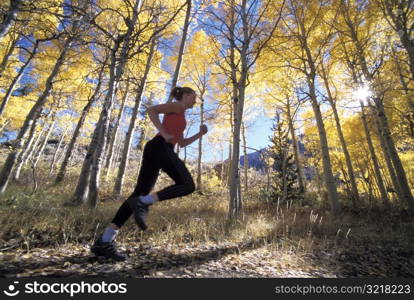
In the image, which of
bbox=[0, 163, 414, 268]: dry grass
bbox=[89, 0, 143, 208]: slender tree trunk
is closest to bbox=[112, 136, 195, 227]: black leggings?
bbox=[0, 163, 414, 268]: dry grass

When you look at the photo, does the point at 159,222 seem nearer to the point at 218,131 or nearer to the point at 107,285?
the point at 107,285

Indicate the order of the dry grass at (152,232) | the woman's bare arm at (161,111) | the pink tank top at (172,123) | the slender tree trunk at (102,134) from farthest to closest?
the slender tree trunk at (102,134) → the dry grass at (152,232) → the pink tank top at (172,123) → the woman's bare arm at (161,111)

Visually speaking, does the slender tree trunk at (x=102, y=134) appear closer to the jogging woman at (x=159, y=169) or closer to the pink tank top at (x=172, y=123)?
the jogging woman at (x=159, y=169)

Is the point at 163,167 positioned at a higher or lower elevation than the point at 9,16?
lower

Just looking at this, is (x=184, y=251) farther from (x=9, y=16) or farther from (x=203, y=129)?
(x=9, y=16)

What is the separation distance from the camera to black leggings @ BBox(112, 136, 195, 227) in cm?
196

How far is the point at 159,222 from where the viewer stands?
379 centimetres

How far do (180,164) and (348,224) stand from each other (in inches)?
224

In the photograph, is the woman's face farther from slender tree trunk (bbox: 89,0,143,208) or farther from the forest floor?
slender tree trunk (bbox: 89,0,143,208)

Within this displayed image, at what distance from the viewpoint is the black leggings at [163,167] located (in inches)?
77.2

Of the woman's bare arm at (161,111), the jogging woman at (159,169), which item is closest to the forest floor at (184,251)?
the jogging woman at (159,169)

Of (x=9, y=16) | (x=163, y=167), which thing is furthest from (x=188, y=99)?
(x=9, y=16)

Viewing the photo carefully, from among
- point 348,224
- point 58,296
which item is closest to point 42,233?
point 58,296

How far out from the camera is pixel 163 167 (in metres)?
2.05
